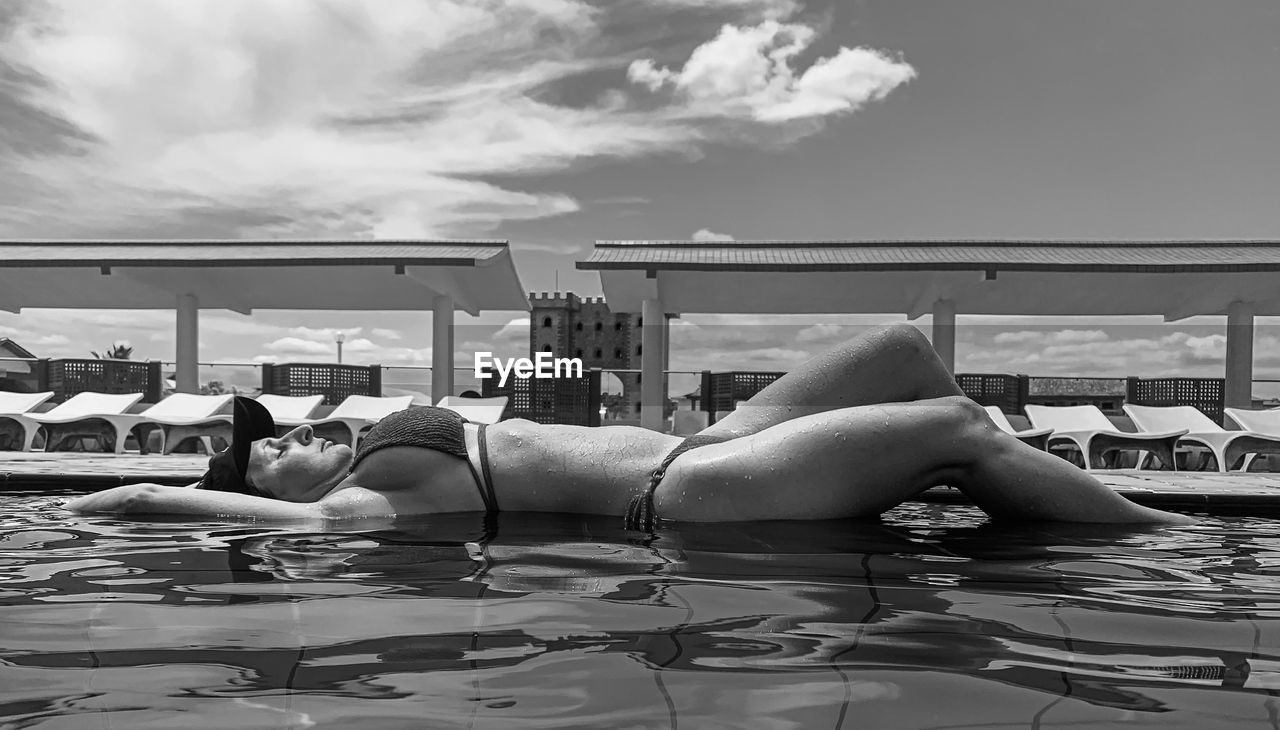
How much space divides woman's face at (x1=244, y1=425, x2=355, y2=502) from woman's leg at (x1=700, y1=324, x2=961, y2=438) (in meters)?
1.44

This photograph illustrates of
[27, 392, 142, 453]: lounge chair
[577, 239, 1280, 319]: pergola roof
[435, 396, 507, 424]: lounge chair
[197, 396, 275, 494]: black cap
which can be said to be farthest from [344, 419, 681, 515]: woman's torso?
[577, 239, 1280, 319]: pergola roof

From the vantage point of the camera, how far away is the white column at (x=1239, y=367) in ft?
38.4

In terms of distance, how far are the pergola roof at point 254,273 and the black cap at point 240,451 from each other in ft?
28.0

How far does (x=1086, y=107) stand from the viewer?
53.0 metres

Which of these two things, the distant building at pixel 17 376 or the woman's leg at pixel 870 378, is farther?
the distant building at pixel 17 376

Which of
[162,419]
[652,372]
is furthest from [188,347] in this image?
[652,372]

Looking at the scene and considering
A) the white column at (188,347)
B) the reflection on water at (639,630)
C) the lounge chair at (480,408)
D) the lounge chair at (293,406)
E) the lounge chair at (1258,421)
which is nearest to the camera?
the reflection on water at (639,630)

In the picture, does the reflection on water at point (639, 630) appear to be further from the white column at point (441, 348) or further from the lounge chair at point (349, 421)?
the white column at point (441, 348)

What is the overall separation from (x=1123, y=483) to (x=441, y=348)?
1130 cm

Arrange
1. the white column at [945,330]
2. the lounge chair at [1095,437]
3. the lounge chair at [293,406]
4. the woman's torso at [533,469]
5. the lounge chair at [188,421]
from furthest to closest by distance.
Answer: the white column at [945,330] → the lounge chair at [293,406] → the lounge chair at [188,421] → the lounge chair at [1095,437] → the woman's torso at [533,469]

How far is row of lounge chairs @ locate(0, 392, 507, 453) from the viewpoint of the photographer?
330 inches

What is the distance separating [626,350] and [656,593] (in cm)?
6544

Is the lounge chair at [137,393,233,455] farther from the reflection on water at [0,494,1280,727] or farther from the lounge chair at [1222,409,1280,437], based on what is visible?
the lounge chair at [1222,409,1280,437]

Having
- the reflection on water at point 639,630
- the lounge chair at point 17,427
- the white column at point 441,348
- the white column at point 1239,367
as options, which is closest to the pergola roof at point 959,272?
the white column at point 1239,367
